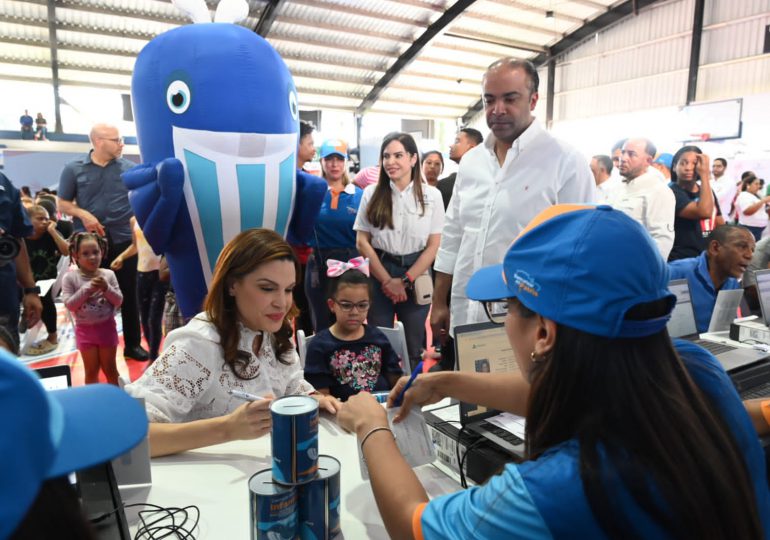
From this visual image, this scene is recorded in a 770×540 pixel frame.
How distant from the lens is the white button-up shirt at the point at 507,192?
212 cm

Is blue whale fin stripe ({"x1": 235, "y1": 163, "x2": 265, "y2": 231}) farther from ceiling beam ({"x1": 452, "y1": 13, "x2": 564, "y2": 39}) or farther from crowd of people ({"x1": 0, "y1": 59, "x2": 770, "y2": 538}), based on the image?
ceiling beam ({"x1": 452, "y1": 13, "x2": 564, "y2": 39})

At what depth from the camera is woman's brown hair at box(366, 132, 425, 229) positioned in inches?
121

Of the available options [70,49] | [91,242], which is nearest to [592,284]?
[91,242]

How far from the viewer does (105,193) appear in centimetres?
391

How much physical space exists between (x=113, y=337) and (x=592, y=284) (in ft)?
10.4

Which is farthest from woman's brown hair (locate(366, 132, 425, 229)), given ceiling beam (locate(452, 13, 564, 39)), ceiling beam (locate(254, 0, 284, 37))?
ceiling beam (locate(452, 13, 564, 39))

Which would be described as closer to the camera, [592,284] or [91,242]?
[592,284]

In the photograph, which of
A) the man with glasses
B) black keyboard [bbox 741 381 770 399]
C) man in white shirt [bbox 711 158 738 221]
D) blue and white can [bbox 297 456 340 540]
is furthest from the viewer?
man in white shirt [bbox 711 158 738 221]

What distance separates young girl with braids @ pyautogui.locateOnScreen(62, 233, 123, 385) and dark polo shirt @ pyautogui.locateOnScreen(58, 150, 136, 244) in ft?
2.41

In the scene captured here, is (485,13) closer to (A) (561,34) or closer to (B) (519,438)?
(A) (561,34)

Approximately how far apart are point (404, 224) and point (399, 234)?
7cm

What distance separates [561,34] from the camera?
1281 cm

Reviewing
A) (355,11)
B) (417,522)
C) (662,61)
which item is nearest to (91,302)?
(417,522)

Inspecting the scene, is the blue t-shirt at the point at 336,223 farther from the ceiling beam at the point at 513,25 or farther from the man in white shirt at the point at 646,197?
the ceiling beam at the point at 513,25
